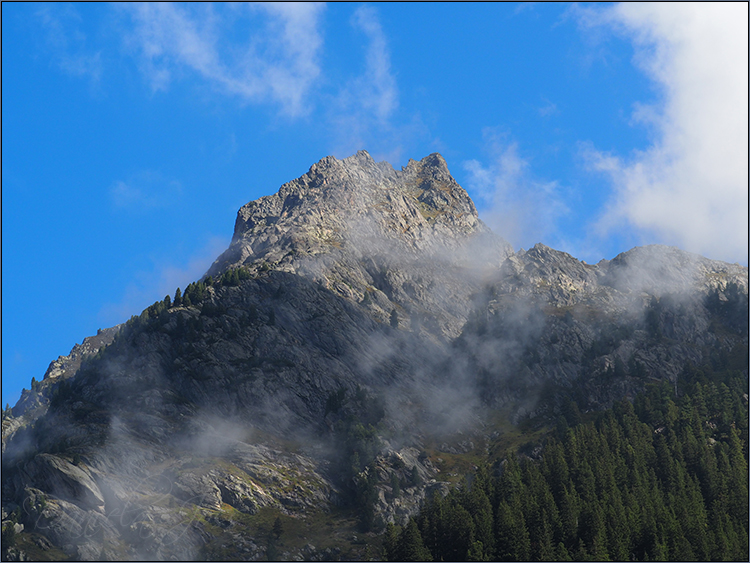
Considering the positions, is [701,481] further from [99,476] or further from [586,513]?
[99,476]

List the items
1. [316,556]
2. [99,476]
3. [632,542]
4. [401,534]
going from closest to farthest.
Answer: [632,542]
[401,534]
[316,556]
[99,476]

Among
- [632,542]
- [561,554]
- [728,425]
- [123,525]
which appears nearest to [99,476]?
[123,525]

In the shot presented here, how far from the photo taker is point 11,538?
6378 inches

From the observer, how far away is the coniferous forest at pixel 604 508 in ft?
449

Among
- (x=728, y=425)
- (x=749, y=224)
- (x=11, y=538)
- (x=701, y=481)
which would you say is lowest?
(x=11, y=538)

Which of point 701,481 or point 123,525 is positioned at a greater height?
point 701,481

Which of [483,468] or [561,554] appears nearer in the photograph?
[561,554]

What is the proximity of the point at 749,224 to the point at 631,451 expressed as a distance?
201 ft

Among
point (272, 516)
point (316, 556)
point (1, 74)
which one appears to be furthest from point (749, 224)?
point (1, 74)

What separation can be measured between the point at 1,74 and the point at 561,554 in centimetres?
13302

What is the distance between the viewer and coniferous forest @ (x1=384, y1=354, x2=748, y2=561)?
137 meters

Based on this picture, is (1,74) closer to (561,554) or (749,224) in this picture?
(561,554)

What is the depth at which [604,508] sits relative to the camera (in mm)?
149000

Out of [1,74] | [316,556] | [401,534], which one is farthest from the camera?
Answer: [316,556]
